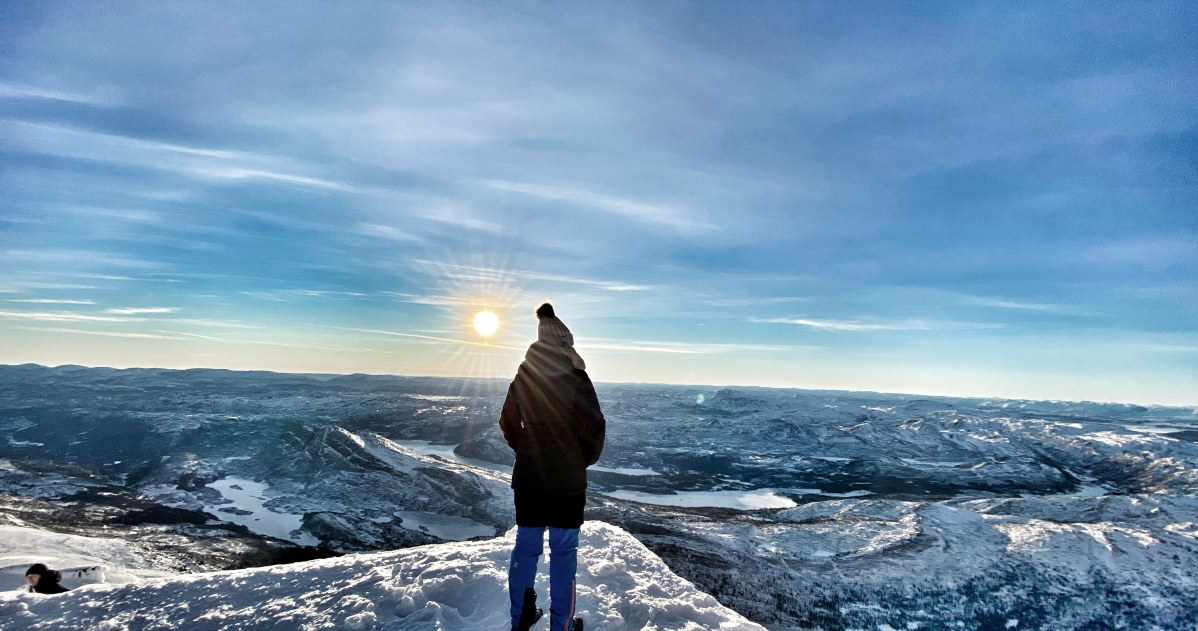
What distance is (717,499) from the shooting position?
113312mm

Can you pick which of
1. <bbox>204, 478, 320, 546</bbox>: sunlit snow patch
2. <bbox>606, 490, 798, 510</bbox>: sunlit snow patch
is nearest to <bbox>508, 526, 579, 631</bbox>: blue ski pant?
<bbox>204, 478, 320, 546</bbox>: sunlit snow patch

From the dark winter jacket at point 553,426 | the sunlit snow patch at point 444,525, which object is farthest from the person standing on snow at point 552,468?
the sunlit snow patch at point 444,525

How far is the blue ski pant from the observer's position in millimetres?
5906

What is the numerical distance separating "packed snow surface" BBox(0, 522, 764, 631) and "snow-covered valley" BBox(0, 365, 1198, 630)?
73 millimetres

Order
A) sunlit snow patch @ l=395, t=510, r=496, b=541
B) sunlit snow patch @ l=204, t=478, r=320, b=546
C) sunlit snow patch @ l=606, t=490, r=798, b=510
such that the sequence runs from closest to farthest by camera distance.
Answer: sunlit snow patch @ l=204, t=478, r=320, b=546
sunlit snow patch @ l=395, t=510, r=496, b=541
sunlit snow patch @ l=606, t=490, r=798, b=510

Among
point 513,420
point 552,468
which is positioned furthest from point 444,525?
point 552,468

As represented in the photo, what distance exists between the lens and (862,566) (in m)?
41.4

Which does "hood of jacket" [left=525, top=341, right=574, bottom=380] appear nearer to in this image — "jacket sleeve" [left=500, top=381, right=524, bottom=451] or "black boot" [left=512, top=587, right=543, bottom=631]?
"jacket sleeve" [left=500, top=381, right=524, bottom=451]

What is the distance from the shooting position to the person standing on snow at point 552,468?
5.95m

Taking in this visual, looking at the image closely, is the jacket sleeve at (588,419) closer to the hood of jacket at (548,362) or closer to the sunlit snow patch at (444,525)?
the hood of jacket at (548,362)

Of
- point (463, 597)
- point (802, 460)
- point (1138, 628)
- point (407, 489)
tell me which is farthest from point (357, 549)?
point (802, 460)

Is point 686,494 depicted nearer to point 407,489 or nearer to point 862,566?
point 407,489

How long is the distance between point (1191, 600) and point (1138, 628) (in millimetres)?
5547

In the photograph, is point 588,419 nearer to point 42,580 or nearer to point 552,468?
point 552,468
